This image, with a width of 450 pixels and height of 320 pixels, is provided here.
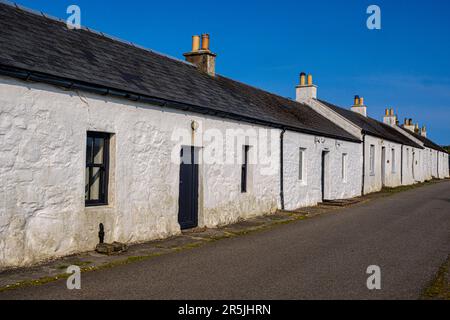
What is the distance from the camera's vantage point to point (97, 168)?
945 centimetres

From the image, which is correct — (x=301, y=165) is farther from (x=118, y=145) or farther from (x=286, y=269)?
(x=286, y=269)

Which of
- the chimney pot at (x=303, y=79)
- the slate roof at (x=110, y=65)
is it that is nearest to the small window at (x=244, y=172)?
the slate roof at (x=110, y=65)

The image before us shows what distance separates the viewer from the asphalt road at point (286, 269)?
6.17 m

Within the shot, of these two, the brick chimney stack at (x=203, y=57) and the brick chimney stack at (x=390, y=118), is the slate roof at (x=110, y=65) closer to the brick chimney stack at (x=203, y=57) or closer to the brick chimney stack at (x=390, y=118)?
the brick chimney stack at (x=203, y=57)

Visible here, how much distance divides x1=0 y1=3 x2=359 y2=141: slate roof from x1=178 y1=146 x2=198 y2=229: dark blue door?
1323 mm

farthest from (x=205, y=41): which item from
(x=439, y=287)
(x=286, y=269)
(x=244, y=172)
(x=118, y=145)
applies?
(x=439, y=287)

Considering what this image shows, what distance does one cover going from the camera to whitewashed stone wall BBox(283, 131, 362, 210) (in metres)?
17.2

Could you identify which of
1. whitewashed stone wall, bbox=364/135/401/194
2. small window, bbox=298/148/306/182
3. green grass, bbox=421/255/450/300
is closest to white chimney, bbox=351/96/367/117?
whitewashed stone wall, bbox=364/135/401/194

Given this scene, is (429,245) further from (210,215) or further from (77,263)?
(77,263)

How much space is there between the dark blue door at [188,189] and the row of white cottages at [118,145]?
0.15 ft

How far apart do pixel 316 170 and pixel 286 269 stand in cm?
1237

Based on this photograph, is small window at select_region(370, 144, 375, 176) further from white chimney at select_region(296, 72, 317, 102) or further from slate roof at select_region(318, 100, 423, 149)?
white chimney at select_region(296, 72, 317, 102)

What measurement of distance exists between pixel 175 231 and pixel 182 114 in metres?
2.89
